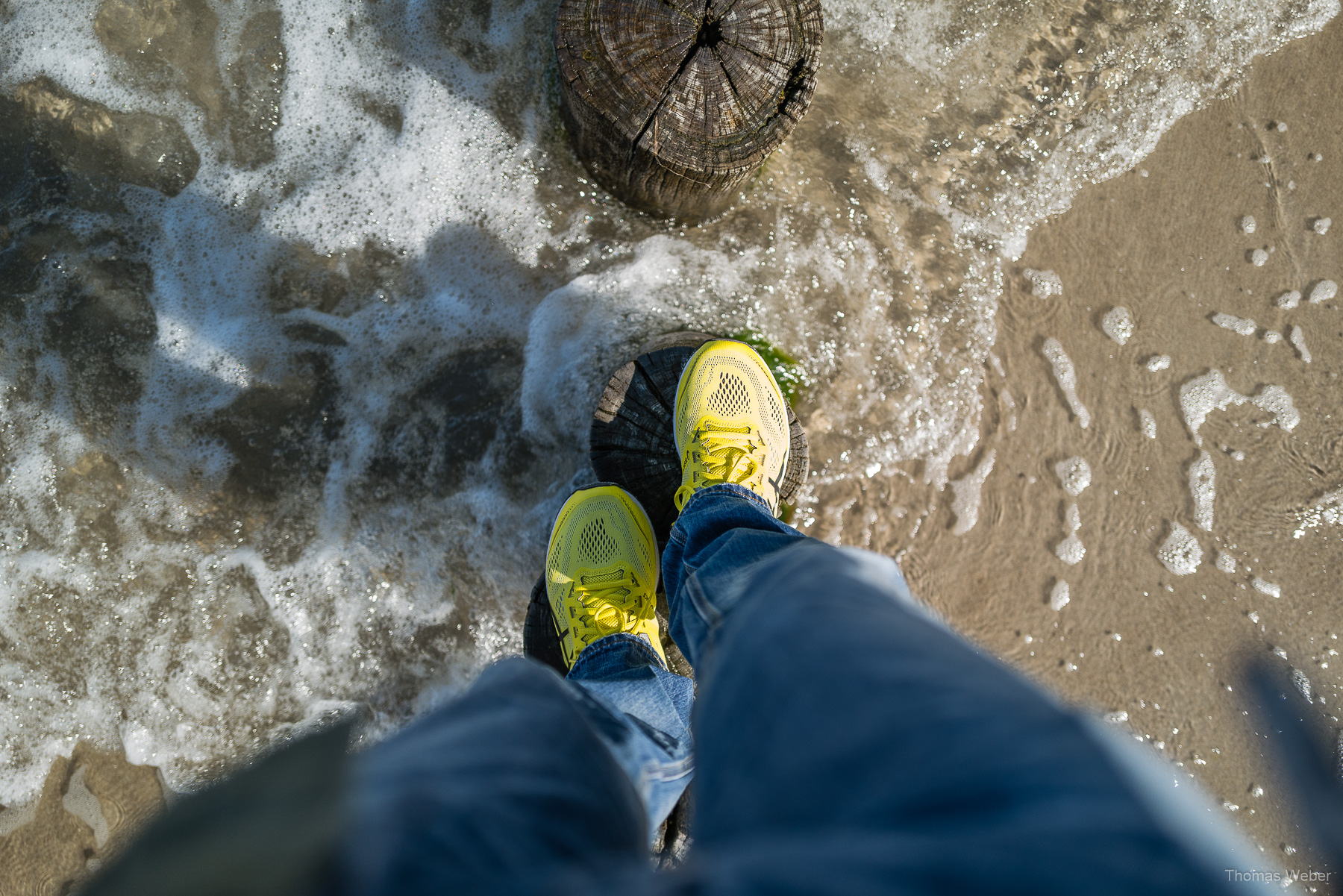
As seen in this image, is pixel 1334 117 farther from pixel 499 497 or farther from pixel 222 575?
pixel 222 575

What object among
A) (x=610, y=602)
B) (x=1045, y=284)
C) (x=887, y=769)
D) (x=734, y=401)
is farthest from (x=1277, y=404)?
(x=887, y=769)

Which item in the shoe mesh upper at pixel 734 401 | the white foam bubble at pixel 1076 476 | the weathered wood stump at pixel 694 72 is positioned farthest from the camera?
the white foam bubble at pixel 1076 476

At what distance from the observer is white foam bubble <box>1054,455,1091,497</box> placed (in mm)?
2443

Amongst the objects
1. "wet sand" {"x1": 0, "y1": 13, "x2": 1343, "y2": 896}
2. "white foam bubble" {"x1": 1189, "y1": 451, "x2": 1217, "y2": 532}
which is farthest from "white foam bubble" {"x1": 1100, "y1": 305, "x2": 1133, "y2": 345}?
"white foam bubble" {"x1": 1189, "y1": 451, "x2": 1217, "y2": 532}

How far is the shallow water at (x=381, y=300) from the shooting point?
238 cm

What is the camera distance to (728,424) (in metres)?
2.09

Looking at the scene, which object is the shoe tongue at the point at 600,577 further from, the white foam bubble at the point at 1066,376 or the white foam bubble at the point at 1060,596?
the white foam bubble at the point at 1066,376

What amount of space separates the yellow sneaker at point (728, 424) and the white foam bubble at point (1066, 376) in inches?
43.9

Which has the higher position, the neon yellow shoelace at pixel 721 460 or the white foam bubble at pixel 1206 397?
the white foam bubble at pixel 1206 397

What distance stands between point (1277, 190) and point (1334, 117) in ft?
1.33

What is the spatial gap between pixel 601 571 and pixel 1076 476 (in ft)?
5.99

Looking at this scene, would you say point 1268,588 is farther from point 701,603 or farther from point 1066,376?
point 701,603

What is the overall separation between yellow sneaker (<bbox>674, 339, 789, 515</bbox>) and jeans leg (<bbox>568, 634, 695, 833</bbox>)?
51 cm

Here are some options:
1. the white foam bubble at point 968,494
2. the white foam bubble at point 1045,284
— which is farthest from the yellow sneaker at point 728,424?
the white foam bubble at point 1045,284
